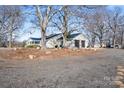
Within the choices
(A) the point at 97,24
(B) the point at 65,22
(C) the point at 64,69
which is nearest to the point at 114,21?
(A) the point at 97,24

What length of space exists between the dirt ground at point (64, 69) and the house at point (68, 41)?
0.10 m

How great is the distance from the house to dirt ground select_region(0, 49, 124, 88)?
10 cm

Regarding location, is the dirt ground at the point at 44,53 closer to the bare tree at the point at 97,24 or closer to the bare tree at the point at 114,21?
the bare tree at the point at 97,24

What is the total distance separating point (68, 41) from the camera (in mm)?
6348

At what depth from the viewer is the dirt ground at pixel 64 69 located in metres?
6.12

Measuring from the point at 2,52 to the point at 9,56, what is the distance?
0.37 feet

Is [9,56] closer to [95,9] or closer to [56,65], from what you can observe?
[56,65]

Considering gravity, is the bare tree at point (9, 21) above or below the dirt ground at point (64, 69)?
above

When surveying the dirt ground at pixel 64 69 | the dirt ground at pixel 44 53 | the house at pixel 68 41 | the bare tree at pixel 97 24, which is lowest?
the dirt ground at pixel 64 69

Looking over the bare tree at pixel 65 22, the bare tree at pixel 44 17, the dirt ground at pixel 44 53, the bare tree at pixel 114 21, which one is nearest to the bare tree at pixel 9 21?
the dirt ground at pixel 44 53

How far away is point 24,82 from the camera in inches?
241

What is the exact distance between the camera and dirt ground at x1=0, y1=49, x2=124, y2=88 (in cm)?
612

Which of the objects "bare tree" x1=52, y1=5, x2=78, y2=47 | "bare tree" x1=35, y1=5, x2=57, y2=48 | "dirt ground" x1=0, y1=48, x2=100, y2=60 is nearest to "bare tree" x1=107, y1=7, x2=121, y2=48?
"dirt ground" x1=0, y1=48, x2=100, y2=60
